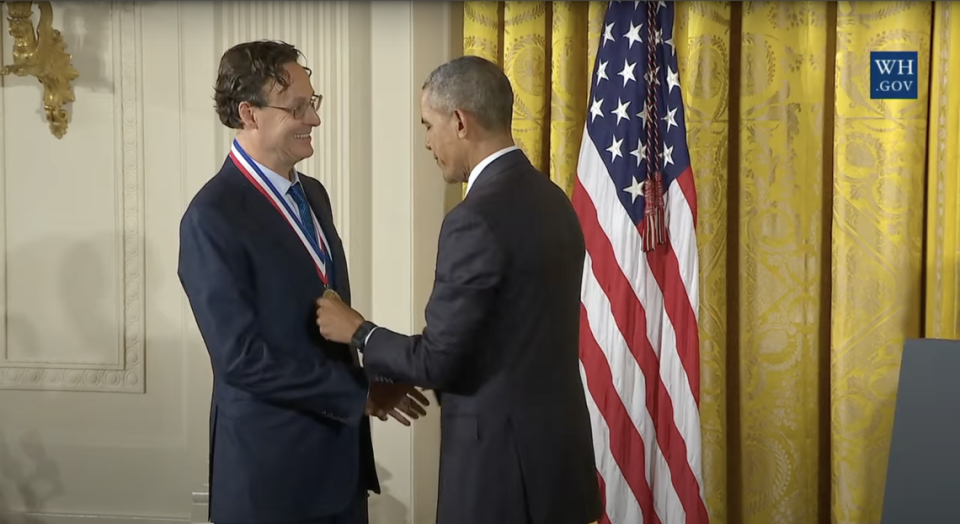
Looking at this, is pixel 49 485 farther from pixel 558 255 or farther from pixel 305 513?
pixel 558 255

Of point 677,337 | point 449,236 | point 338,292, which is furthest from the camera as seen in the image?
point 677,337

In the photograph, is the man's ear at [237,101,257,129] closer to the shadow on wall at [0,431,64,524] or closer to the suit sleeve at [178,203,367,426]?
the suit sleeve at [178,203,367,426]

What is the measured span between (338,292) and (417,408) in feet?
1.40

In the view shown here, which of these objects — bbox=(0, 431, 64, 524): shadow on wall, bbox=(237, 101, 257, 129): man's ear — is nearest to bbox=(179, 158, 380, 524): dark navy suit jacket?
bbox=(237, 101, 257, 129): man's ear

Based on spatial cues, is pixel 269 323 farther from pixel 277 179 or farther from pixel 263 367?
pixel 277 179

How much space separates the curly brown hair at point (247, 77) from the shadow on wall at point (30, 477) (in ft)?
8.60

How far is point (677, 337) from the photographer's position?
3881 mm

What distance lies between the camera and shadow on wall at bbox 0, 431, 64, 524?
4.44 m

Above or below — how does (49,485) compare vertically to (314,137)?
below

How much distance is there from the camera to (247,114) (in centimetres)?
244

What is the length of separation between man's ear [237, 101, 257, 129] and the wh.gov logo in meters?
2.47

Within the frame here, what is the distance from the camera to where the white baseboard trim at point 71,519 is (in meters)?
4.42

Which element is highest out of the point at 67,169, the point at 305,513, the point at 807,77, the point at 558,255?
the point at 807,77

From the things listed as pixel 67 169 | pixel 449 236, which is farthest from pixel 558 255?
pixel 67 169
